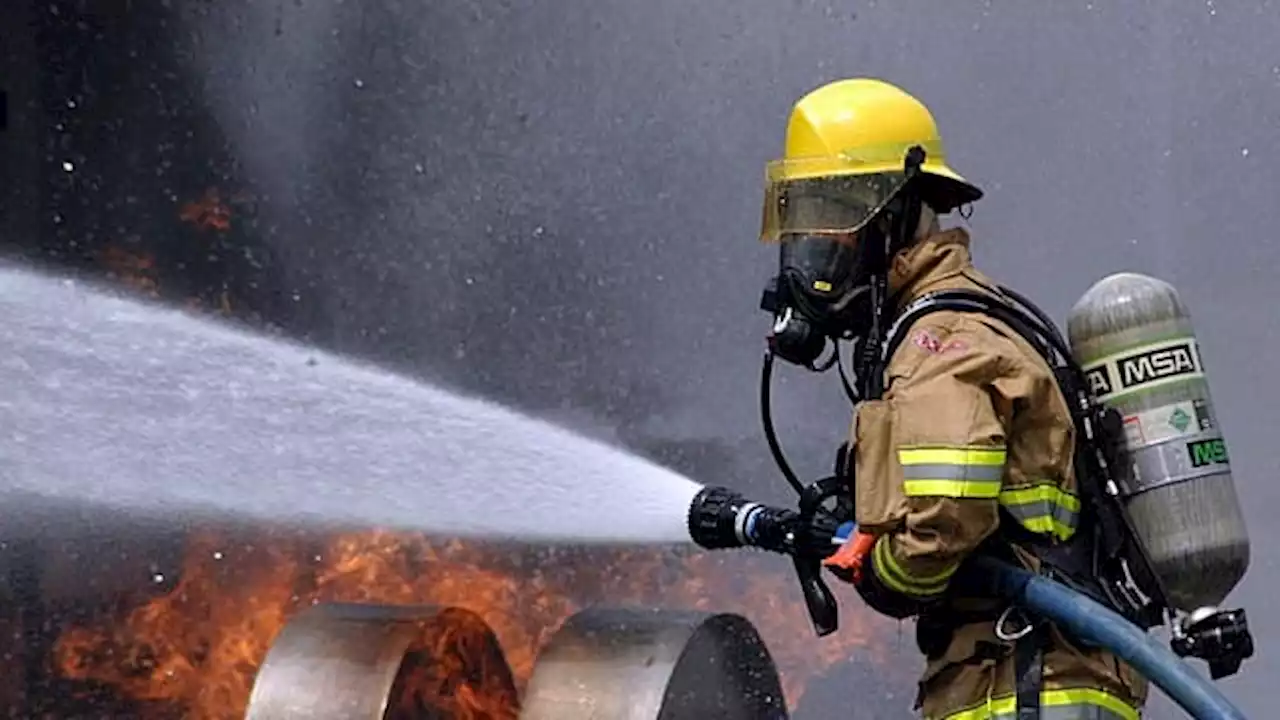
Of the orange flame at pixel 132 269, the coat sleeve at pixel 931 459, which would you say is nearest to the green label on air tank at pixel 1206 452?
the coat sleeve at pixel 931 459

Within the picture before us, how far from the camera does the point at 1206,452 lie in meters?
2.99

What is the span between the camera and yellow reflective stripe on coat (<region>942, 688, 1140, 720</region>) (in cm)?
288

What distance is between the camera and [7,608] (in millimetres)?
6883

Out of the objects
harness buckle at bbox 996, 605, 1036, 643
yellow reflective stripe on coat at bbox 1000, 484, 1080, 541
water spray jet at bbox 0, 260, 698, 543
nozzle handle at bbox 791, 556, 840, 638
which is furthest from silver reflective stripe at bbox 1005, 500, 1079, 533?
water spray jet at bbox 0, 260, 698, 543

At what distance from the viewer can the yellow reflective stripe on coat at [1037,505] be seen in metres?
2.87

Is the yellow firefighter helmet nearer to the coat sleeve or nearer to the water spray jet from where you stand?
the coat sleeve

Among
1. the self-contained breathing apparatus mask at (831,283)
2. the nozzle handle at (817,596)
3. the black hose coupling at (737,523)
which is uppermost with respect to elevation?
the self-contained breathing apparatus mask at (831,283)

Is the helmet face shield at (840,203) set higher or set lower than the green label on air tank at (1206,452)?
higher

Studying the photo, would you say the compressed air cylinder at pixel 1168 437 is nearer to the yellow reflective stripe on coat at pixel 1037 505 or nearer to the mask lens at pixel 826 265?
the yellow reflective stripe on coat at pixel 1037 505

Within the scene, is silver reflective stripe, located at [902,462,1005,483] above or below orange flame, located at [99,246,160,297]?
below

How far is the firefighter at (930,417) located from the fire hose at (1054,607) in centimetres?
7

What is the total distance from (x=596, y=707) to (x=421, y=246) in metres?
5.01

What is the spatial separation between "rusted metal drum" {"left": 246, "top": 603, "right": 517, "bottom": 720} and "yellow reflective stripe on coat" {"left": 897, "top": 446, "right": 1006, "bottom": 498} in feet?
3.85

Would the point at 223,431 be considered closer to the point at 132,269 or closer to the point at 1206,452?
the point at 132,269
